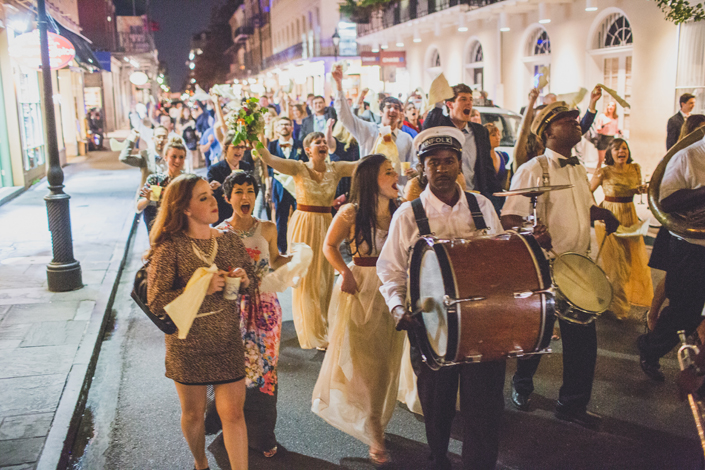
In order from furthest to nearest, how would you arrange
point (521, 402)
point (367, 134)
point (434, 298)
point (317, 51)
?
point (317, 51)
point (367, 134)
point (521, 402)
point (434, 298)

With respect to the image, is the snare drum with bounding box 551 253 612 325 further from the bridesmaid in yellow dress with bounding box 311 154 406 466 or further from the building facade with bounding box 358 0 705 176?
the building facade with bounding box 358 0 705 176

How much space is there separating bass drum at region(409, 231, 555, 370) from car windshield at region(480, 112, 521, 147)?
32.6 feet

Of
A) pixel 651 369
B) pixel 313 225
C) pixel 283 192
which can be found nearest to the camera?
pixel 651 369

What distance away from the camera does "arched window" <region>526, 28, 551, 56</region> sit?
67.7 feet

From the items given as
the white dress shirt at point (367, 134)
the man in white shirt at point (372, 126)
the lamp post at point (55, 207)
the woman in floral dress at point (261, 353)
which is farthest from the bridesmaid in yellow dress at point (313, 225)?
the lamp post at point (55, 207)

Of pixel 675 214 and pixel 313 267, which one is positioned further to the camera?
pixel 313 267

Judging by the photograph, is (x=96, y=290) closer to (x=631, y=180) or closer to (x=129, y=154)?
(x=129, y=154)

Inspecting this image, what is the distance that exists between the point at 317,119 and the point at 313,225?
646cm

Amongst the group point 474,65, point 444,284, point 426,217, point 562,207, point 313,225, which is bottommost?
point 313,225

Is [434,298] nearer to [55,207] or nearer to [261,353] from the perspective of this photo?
[261,353]

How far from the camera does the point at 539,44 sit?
68.8ft

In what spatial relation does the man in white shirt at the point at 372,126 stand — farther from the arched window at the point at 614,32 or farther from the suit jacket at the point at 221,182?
the arched window at the point at 614,32

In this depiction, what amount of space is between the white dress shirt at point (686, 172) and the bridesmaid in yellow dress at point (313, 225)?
2.62 m

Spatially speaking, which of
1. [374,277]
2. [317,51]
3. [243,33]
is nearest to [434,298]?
[374,277]
